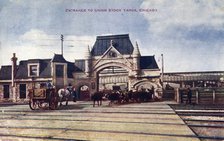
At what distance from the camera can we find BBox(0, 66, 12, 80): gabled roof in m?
5.28

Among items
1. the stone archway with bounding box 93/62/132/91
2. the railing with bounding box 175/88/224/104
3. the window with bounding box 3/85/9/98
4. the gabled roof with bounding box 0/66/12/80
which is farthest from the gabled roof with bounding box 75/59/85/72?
the railing with bounding box 175/88/224/104

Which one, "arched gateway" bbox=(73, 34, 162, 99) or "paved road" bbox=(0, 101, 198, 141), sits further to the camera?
"arched gateway" bbox=(73, 34, 162, 99)

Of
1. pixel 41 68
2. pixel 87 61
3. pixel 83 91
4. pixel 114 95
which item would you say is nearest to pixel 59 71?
pixel 41 68

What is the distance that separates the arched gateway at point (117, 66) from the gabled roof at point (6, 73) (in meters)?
1.59

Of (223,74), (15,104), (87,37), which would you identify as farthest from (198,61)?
(15,104)

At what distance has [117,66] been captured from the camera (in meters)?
5.80

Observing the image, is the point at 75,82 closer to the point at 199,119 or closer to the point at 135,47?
the point at 135,47

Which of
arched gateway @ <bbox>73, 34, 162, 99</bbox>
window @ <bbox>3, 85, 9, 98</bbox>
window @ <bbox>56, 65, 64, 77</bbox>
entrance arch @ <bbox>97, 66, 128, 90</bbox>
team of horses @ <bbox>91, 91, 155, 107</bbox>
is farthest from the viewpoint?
team of horses @ <bbox>91, 91, 155, 107</bbox>

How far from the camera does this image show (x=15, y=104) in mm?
6328

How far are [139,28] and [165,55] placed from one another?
2.47ft

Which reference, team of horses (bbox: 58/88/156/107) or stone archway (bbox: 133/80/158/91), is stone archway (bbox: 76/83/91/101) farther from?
stone archway (bbox: 133/80/158/91)

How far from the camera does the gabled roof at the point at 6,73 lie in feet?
17.3

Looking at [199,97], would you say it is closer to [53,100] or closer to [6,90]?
[53,100]

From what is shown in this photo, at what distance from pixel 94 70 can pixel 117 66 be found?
0.82m
